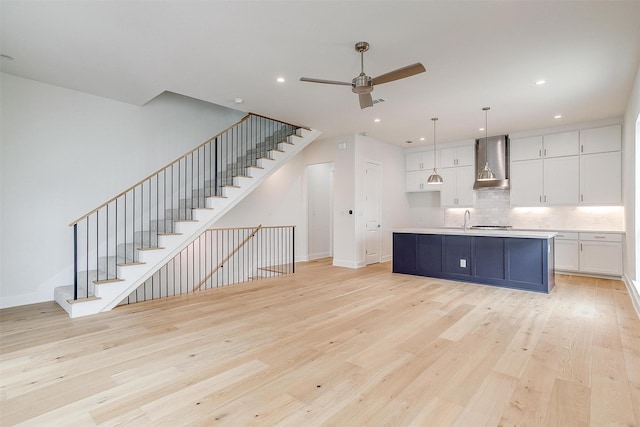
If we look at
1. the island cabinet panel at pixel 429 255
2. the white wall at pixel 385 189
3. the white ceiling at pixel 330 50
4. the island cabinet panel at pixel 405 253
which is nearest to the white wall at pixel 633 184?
the white ceiling at pixel 330 50

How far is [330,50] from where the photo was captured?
3479 millimetres

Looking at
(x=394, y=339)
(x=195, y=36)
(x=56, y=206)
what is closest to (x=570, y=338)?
(x=394, y=339)

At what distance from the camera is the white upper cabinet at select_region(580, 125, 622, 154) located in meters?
5.92

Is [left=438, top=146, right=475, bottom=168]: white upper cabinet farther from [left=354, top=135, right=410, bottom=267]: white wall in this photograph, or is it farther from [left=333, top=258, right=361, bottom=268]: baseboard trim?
[left=333, top=258, right=361, bottom=268]: baseboard trim

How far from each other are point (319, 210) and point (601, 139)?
628 cm

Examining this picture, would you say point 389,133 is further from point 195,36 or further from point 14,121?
point 14,121

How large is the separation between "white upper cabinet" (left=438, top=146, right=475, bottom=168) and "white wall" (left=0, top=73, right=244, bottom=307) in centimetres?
657

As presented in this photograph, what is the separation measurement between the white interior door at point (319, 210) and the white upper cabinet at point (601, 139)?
5.70 m

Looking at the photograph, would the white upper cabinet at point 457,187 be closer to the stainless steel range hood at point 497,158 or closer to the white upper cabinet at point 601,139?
the stainless steel range hood at point 497,158

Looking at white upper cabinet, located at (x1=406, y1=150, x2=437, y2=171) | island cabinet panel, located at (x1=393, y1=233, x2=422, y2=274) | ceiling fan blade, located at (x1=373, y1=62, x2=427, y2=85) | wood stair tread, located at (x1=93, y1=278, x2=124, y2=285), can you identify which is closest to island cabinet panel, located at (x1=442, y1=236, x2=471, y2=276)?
island cabinet panel, located at (x1=393, y1=233, x2=422, y2=274)

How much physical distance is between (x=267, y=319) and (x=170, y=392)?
1.55 metres

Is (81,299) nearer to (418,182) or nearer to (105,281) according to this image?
(105,281)

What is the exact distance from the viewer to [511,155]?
7.08 metres

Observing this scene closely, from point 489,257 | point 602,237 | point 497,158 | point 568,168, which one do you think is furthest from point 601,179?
point 489,257
